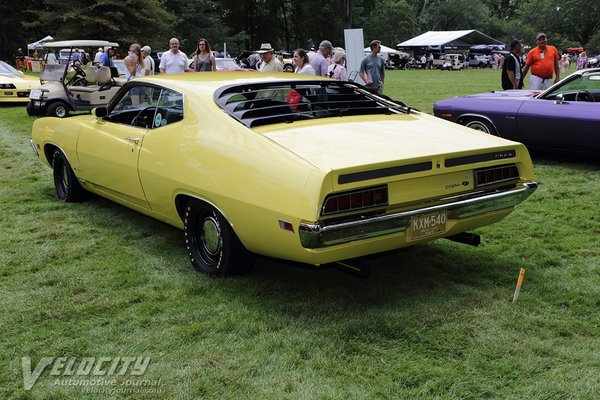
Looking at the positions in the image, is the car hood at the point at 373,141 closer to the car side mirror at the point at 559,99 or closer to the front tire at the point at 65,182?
the front tire at the point at 65,182

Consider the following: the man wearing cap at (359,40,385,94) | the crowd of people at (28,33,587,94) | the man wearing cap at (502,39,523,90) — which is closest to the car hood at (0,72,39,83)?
the crowd of people at (28,33,587,94)

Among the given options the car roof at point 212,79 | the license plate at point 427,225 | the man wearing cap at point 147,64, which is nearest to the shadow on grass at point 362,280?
the license plate at point 427,225

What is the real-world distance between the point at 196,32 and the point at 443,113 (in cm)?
4258

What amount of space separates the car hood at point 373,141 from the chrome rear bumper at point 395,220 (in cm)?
32

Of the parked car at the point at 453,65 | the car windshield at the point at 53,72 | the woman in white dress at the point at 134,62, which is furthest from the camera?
the parked car at the point at 453,65

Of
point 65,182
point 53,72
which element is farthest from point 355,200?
point 53,72

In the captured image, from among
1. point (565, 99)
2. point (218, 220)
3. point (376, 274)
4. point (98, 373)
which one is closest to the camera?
point (98, 373)

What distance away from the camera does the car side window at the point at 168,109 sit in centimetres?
476

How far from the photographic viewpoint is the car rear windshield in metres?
4.36

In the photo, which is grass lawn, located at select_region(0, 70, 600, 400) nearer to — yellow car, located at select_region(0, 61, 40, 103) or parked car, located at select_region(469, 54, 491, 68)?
yellow car, located at select_region(0, 61, 40, 103)

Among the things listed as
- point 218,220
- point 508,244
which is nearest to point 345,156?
point 218,220

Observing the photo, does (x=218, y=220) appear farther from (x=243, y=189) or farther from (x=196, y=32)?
(x=196, y=32)

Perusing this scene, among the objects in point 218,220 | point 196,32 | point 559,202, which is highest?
point 196,32

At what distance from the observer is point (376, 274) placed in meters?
4.47
